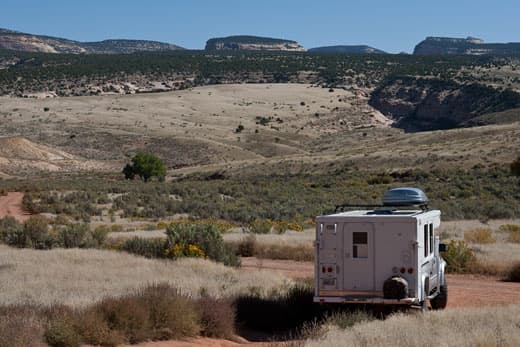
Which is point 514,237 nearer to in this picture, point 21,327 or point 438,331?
point 438,331

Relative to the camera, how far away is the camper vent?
14.6 m

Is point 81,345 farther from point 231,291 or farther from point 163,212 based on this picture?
point 163,212

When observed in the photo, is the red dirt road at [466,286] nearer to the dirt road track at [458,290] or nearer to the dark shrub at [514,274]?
the dirt road track at [458,290]

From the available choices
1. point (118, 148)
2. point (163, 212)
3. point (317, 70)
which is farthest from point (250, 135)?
point (163, 212)

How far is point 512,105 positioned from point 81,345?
107m

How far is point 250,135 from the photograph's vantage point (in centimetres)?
10769

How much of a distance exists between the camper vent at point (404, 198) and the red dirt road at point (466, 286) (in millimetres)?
2025

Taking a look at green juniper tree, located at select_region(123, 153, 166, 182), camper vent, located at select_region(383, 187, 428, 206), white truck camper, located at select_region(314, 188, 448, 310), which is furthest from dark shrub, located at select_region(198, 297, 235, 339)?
green juniper tree, located at select_region(123, 153, 166, 182)

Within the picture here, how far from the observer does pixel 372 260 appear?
41.5 ft

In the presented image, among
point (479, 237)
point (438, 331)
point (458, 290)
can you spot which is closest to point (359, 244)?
point (438, 331)

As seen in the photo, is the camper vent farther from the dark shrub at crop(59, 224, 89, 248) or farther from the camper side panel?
the dark shrub at crop(59, 224, 89, 248)

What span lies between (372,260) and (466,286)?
5.46m

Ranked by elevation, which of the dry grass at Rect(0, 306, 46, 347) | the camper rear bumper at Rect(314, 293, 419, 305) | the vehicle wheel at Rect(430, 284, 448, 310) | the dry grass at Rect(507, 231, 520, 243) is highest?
the dry grass at Rect(0, 306, 46, 347)

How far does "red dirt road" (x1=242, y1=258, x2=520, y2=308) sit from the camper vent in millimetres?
2025
